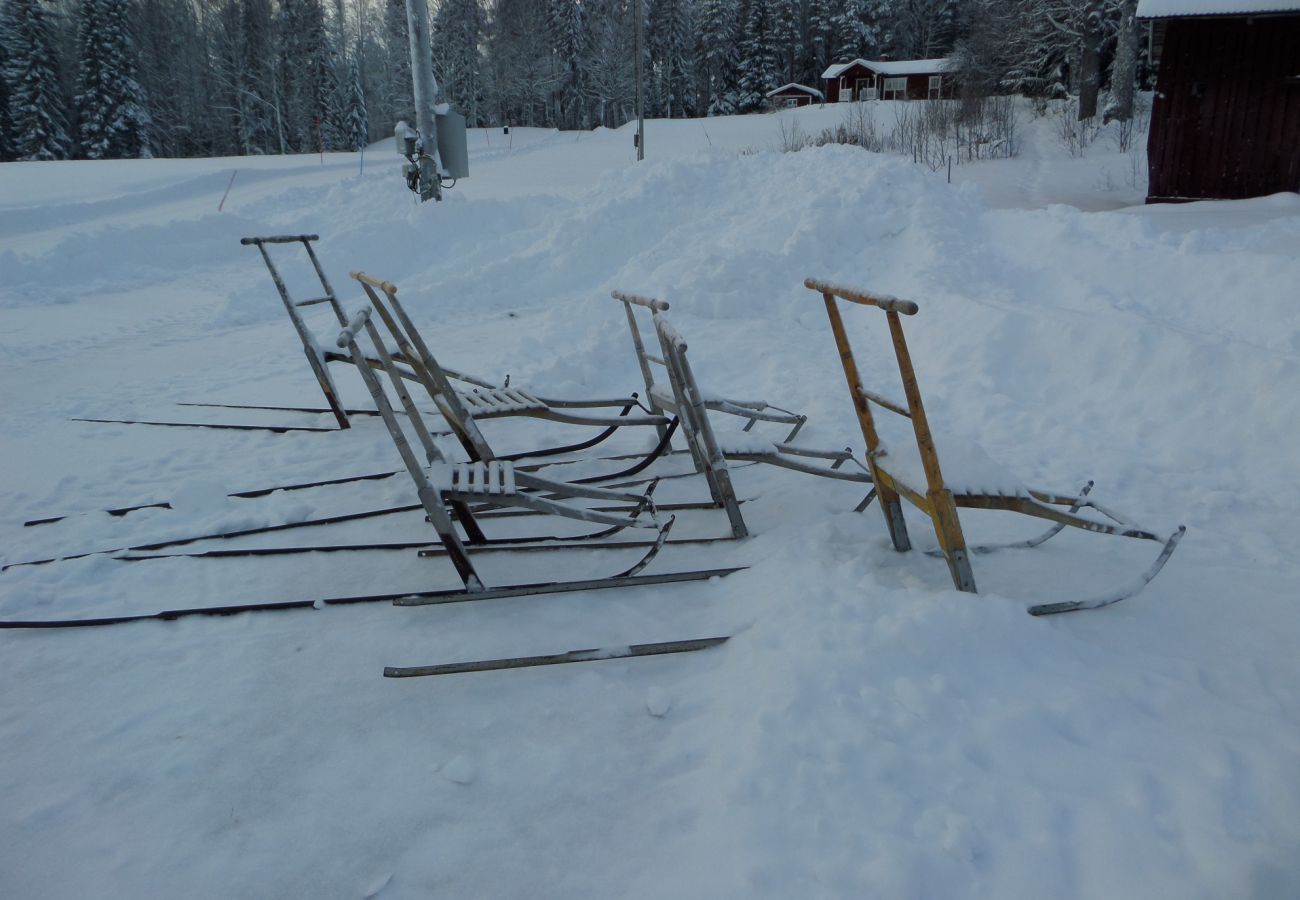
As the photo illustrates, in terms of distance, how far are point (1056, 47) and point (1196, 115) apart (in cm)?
1993

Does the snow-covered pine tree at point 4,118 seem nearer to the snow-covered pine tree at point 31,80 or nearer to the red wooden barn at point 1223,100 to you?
the snow-covered pine tree at point 31,80

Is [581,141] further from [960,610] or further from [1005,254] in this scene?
[960,610]

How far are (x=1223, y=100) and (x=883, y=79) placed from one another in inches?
1514

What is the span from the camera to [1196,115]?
41.3 feet

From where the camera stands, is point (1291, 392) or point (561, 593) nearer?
point (561, 593)

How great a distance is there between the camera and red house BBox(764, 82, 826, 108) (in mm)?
50219

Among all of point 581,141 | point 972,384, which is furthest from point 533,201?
point 581,141

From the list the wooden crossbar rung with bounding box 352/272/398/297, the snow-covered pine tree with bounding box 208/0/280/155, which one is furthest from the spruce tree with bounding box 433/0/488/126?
the wooden crossbar rung with bounding box 352/272/398/297

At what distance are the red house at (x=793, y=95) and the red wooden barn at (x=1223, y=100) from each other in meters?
40.4

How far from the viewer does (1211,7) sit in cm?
1154

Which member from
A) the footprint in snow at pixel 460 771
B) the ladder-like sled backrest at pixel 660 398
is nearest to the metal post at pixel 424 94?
the ladder-like sled backrest at pixel 660 398

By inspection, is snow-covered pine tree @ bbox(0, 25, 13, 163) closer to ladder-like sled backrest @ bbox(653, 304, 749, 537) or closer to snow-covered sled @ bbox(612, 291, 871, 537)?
snow-covered sled @ bbox(612, 291, 871, 537)

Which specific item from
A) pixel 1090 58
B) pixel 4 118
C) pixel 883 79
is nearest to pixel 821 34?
pixel 883 79

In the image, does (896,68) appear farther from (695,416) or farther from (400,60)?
(695,416)
